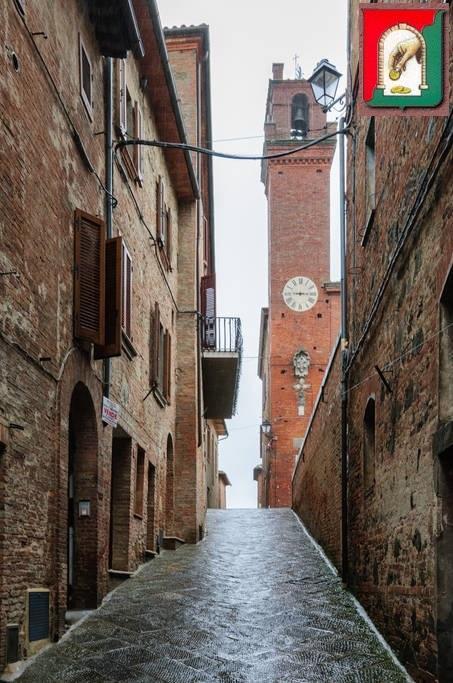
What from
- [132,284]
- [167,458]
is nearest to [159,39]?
[132,284]

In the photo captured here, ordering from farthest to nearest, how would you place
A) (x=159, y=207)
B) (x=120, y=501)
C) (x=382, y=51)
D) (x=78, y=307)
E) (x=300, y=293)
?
(x=300, y=293)
(x=159, y=207)
(x=120, y=501)
(x=78, y=307)
(x=382, y=51)

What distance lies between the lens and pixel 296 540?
62.4 ft

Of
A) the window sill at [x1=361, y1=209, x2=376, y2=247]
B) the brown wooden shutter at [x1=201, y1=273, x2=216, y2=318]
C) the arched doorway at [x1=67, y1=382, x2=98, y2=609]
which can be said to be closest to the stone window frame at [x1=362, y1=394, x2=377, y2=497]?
the window sill at [x1=361, y1=209, x2=376, y2=247]

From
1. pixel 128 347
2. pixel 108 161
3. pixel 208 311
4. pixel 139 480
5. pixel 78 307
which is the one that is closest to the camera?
pixel 78 307

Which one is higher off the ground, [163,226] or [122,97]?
[122,97]

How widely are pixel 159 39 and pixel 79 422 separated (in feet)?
23.1

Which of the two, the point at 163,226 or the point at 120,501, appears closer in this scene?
the point at 120,501

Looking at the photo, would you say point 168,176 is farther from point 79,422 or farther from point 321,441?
point 79,422

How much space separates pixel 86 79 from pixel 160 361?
7166 millimetres

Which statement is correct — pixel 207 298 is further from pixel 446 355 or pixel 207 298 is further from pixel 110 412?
pixel 446 355

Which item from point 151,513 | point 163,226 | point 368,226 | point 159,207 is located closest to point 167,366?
point 163,226

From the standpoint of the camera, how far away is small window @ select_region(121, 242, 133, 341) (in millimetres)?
13038

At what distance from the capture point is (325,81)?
1411cm

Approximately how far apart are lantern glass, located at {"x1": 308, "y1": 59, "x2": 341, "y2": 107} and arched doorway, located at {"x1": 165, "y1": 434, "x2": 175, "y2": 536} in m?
8.05
